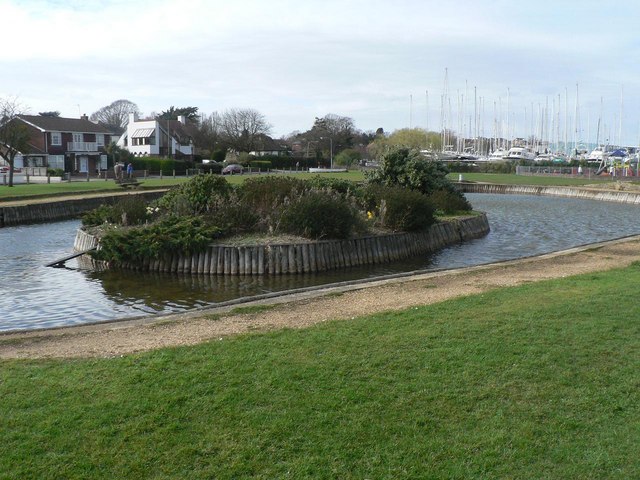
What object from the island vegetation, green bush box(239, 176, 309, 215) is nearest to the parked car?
the island vegetation

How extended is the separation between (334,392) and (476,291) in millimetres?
6692

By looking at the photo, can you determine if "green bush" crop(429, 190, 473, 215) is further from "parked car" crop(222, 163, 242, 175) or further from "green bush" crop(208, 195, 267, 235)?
"parked car" crop(222, 163, 242, 175)

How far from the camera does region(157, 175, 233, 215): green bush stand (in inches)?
902

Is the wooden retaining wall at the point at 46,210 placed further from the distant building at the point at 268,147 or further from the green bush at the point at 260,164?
the distant building at the point at 268,147

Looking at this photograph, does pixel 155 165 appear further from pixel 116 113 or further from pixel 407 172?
pixel 116 113

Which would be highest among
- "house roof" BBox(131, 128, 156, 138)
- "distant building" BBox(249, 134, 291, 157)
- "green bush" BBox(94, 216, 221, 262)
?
"house roof" BBox(131, 128, 156, 138)

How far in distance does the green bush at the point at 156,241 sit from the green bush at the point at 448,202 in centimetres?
1258

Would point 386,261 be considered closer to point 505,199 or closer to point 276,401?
point 276,401

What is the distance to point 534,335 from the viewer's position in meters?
8.98

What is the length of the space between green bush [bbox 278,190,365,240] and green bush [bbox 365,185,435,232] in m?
2.34

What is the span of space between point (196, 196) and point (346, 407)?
58.4 ft

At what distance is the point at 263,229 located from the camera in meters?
22.0

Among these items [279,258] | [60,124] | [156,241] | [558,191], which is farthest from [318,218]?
[60,124]

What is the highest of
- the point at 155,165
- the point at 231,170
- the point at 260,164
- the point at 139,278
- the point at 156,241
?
the point at 260,164
